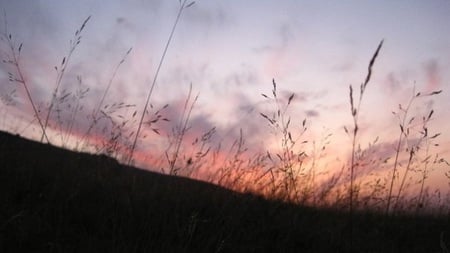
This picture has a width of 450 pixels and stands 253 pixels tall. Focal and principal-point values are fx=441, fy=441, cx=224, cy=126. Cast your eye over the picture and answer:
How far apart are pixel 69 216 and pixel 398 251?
2.73 meters

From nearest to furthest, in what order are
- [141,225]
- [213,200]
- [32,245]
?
[32,245] < [141,225] < [213,200]

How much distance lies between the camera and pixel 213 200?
369 centimetres

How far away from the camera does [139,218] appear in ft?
9.28

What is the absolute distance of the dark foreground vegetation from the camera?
2430 mm

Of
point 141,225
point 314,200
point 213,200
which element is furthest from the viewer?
point 314,200

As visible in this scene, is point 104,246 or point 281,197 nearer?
point 104,246

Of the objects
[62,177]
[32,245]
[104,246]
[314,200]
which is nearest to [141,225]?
[104,246]

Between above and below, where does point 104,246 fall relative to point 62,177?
below

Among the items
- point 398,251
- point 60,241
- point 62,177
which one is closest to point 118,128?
point 62,177

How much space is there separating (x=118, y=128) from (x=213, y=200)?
1300 millimetres

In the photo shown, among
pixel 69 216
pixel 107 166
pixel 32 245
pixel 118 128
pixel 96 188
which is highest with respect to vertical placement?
pixel 118 128

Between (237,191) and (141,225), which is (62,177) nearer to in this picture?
(141,225)

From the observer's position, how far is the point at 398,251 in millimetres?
3797

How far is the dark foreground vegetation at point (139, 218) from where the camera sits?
2.43 m
